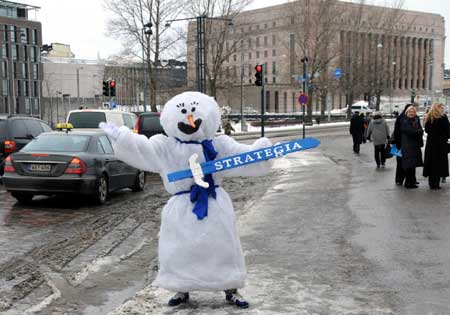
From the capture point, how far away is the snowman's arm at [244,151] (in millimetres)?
4781

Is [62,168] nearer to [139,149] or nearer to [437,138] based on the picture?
[139,149]

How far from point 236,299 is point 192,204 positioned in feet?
2.96

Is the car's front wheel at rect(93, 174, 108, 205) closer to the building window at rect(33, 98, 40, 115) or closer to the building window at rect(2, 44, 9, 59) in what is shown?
the building window at rect(2, 44, 9, 59)

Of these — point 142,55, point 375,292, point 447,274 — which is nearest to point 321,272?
point 375,292

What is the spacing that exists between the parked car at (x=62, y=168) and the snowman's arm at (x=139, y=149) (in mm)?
5837

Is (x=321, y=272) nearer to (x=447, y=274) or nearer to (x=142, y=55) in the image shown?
(x=447, y=274)

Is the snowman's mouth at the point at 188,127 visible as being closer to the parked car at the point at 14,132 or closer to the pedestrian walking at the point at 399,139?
the pedestrian walking at the point at 399,139

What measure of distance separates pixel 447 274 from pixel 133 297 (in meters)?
3.19

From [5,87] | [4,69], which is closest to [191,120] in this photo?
[5,87]

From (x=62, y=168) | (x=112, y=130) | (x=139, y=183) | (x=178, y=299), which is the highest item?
(x=112, y=130)

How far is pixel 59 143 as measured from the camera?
1093 centimetres

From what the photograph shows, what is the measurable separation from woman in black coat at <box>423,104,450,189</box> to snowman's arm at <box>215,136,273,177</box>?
296 inches

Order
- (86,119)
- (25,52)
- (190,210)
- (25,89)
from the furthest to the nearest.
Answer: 1. (25,52)
2. (25,89)
3. (86,119)
4. (190,210)

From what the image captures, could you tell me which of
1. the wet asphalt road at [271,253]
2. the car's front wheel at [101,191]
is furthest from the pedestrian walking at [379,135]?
the car's front wheel at [101,191]
